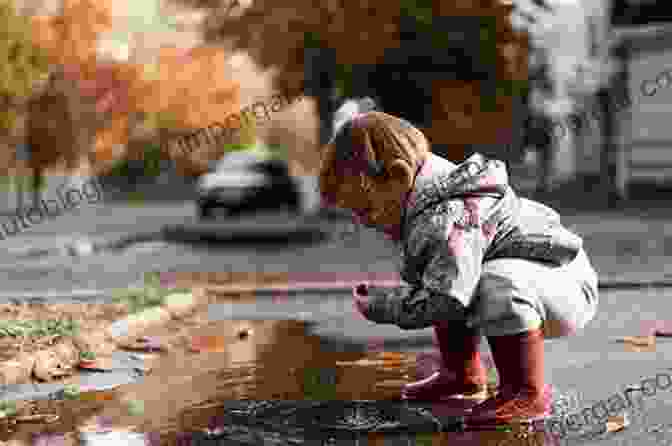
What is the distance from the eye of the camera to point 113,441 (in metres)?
4.38

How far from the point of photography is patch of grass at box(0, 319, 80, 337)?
6.45 metres

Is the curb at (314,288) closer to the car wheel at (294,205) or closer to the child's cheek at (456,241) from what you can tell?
the child's cheek at (456,241)

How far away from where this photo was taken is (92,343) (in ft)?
21.6

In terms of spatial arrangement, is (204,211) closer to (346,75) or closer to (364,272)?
(346,75)

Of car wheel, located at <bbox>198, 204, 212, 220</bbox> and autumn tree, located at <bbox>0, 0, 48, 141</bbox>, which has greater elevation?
autumn tree, located at <bbox>0, 0, 48, 141</bbox>

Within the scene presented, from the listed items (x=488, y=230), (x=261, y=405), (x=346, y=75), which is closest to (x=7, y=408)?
(x=261, y=405)

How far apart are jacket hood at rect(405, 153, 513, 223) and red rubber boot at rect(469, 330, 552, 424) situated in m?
0.51

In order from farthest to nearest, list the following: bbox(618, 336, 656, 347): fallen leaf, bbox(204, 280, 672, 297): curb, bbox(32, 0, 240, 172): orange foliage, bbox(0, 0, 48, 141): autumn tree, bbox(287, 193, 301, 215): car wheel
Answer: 1. bbox(287, 193, 301, 215): car wheel
2. bbox(32, 0, 240, 172): orange foliage
3. bbox(0, 0, 48, 141): autumn tree
4. bbox(204, 280, 672, 297): curb
5. bbox(618, 336, 656, 347): fallen leaf

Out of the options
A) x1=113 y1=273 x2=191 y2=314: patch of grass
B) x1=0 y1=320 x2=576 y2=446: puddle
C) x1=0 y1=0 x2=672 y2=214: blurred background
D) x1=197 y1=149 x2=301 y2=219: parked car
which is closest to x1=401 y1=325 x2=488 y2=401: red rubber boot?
x1=0 y1=320 x2=576 y2=446: puddle

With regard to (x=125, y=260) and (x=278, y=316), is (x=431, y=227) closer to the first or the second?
(x=278, y=316)

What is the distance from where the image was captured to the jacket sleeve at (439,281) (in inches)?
170

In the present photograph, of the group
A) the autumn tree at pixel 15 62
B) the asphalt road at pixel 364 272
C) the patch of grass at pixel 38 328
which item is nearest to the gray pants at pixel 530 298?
the asphalt road at pixel 364 272

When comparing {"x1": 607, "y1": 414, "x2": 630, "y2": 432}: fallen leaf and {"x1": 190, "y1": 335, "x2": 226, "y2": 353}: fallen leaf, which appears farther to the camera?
{"x1": 190, "y1": 335, "x2": 226, "y2": 353}: fallen leaf

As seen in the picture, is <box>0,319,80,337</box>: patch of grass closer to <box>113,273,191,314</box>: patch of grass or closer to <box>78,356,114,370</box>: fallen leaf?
<box>78,356,114,370</box>: fallen leaf
